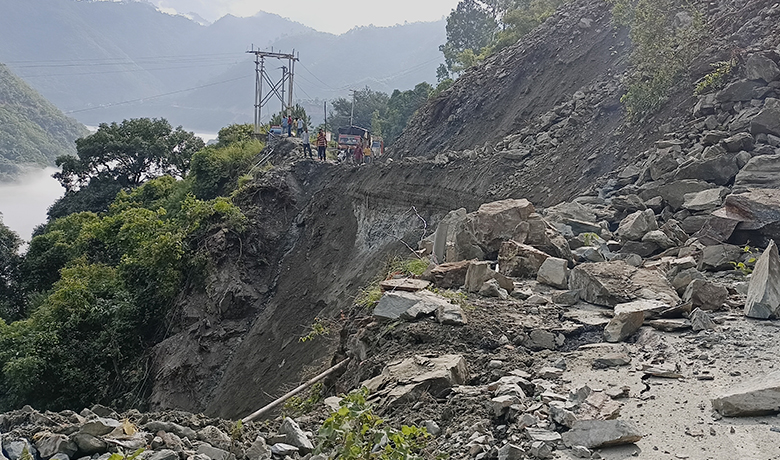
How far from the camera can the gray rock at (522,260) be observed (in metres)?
7.37

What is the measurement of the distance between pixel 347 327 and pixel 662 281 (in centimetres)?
368

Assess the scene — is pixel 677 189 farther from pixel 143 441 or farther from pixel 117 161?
pixel 117 161

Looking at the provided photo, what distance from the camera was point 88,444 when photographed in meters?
4.27

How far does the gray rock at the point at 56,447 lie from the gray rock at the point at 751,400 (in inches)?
168

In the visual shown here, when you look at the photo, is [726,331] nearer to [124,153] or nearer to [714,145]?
[714,145]

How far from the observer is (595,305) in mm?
6277

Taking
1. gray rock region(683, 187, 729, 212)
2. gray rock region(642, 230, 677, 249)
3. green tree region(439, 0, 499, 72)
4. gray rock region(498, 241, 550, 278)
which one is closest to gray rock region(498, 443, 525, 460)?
gray rock region(498, 241, 550, 278)

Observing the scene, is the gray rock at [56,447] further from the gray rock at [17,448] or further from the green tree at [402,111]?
the green tree at [402,111]

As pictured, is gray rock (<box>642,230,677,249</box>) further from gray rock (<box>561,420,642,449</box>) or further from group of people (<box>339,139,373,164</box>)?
group of people (<box>339,139,373,164</box>)

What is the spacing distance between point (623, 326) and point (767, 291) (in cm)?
128

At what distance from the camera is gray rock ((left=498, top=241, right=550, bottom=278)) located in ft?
24.2

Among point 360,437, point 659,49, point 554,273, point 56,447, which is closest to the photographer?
point 360,437

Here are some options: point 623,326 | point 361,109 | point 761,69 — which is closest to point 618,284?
point 623,326

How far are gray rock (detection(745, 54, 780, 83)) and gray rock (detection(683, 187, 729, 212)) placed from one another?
3.45m
